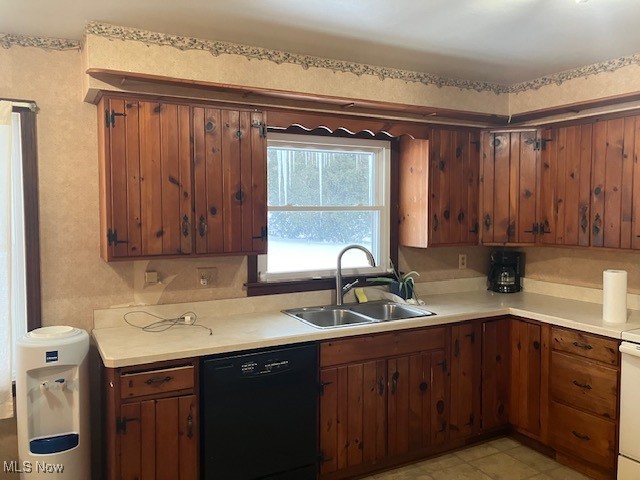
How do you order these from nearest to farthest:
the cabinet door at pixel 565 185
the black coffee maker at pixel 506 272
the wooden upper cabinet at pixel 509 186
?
the cabinet door at pixel 565 185 < the wooden upper cabinet at pixel 509 186 < the black coffee maker at pixel 506 272

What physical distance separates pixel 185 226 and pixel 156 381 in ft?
2.68

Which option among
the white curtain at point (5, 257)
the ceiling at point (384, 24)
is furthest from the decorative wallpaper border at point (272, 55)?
the white curtain at point (5, 257)

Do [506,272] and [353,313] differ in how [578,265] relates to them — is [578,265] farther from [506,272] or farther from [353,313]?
[353,313]

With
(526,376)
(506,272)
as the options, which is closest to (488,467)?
(526,376)

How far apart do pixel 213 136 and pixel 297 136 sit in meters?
0.70

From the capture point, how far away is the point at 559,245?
3.47m

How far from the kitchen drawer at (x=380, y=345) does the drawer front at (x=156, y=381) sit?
2.41ft

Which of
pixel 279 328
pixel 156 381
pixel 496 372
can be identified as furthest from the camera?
pixel 496 372

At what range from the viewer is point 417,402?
312 centimetres

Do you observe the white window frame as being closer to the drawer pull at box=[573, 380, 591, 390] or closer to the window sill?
the window sill

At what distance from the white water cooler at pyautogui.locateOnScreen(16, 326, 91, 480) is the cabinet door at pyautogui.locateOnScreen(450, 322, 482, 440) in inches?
83.8

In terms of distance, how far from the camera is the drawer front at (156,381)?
7.52 feet

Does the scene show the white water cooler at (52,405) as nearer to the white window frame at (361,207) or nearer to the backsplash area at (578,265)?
the white window frame at (361,207)

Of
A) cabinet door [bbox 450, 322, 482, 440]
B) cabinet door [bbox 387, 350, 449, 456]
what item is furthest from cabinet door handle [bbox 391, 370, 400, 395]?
cabinet door [bbox 450, 322, 482, 440]
